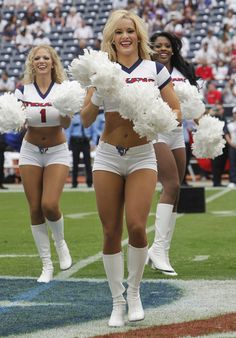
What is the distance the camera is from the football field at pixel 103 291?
5293mm

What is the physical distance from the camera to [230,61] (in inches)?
947

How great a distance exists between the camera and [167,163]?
7410 millimetres

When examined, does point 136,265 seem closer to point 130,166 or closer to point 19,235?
point 130,166

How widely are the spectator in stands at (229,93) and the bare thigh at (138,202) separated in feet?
55.7

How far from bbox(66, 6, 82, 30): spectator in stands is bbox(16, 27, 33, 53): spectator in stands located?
46.8 inches

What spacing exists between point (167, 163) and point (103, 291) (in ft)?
4.14

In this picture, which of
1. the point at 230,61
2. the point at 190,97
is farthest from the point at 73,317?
the point at 230,61

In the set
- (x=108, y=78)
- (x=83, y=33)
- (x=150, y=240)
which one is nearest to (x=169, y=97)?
(x=108, y=78)

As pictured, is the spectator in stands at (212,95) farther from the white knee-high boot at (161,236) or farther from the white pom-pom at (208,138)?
the white pom-pom at (208,138)

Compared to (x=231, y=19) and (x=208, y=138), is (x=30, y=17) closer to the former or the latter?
(x=231, y=19)

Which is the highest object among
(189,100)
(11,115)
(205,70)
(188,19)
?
(189,100)

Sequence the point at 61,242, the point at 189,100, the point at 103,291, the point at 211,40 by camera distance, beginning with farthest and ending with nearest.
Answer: the point at 211,40, the point at 61,242, the point at 189,100, the point at 103,291

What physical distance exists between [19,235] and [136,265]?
5.41 metres

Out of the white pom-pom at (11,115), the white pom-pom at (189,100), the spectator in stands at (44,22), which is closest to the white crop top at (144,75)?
the white pom-pom at (189,100)
